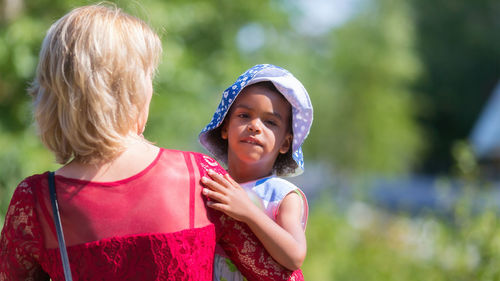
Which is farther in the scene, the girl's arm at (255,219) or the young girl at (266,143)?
the young girl at (266,143)

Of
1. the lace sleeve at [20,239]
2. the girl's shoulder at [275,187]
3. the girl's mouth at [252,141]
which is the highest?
the girl's mouth at [252,141]

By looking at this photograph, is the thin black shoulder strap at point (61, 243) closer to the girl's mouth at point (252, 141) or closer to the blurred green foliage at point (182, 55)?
the blurred green foliage at point (182, 55)

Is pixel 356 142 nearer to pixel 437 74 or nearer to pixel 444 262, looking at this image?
pixel 437 74

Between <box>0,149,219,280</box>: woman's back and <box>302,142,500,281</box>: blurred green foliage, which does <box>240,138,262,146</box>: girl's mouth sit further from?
<box>302,142,500,281</box>: blurred green foliage

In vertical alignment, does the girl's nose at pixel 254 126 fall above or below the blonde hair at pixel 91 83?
above

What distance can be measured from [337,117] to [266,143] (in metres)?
26.7

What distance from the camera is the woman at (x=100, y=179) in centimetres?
175

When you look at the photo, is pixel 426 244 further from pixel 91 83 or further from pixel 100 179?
pixel 91 83

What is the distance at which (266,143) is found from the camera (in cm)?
230

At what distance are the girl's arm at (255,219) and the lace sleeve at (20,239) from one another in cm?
50

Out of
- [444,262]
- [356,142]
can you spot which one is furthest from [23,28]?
[356,142]

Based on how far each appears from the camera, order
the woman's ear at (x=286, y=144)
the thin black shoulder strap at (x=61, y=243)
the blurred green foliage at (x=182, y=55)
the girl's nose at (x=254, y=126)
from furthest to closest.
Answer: the blurred green foliage at (x=182, y=55) → the woman's ear at (x=286, y=144) → the girl's nose at (x=254, y=126) → the thin black shoulder strap at (x=61, y=243)

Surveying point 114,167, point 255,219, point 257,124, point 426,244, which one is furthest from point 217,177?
point 426,244

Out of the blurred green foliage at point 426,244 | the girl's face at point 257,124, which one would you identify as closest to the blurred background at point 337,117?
the blurred green foliage at point 426,244
